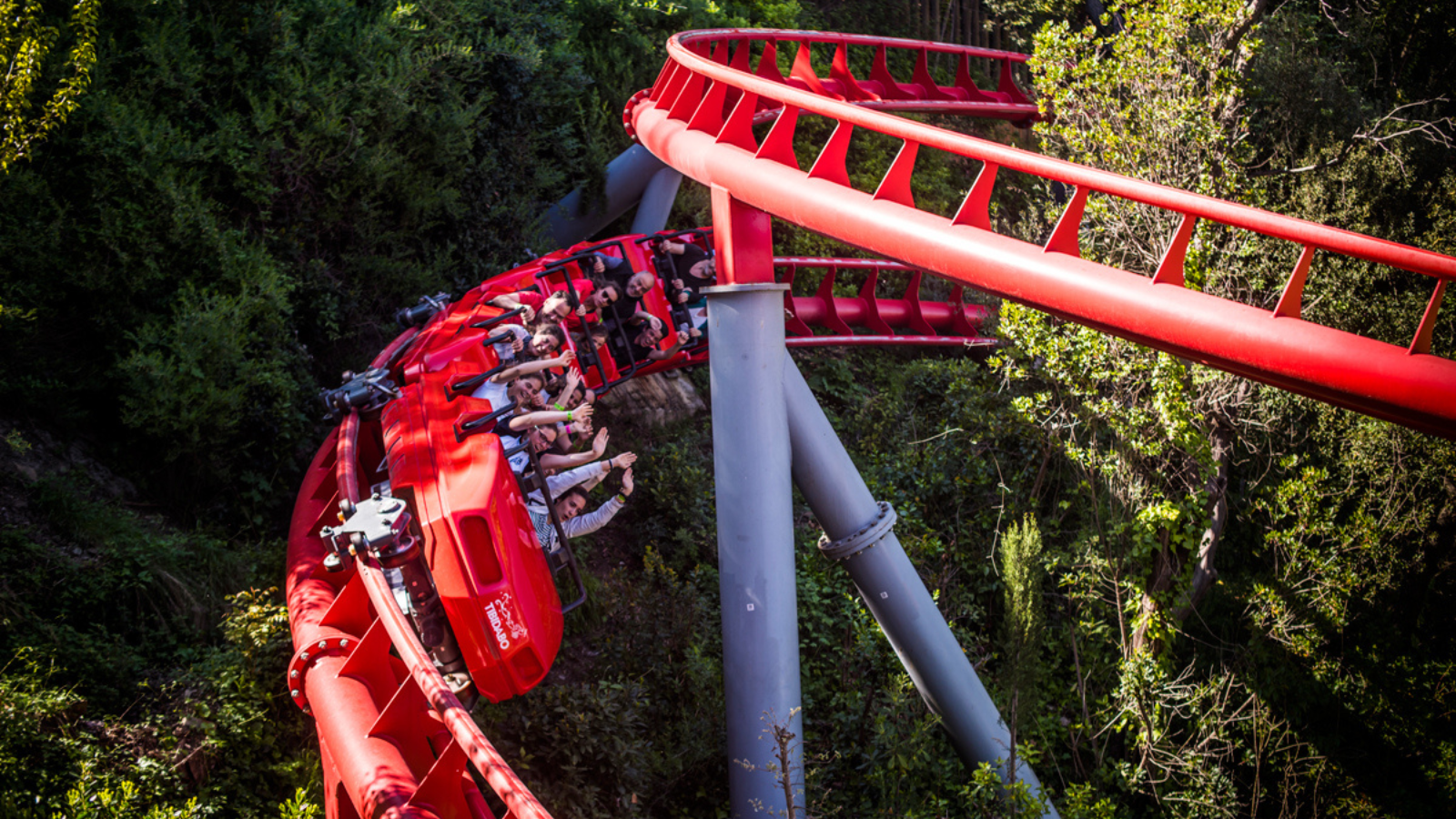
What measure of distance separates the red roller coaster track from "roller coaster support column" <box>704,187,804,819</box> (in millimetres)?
153

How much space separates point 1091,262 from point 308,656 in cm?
460

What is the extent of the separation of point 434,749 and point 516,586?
1.00 m

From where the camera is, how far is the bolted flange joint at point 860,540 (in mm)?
6578

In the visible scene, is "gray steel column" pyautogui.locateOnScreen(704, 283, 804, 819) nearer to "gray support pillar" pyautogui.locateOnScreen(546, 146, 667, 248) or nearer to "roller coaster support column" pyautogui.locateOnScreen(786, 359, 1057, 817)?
"roller coaster support column" pyautogui.locateOnScreen(786, 359, 1057, 817)

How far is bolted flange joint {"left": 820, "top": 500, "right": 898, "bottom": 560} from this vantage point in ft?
21.6

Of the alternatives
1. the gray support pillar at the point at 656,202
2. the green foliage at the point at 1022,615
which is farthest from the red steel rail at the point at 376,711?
the gray support pillar at the point at 656,202

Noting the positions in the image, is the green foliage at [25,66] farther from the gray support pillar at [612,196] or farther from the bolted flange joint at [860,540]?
the gray support pillar at [612,196]

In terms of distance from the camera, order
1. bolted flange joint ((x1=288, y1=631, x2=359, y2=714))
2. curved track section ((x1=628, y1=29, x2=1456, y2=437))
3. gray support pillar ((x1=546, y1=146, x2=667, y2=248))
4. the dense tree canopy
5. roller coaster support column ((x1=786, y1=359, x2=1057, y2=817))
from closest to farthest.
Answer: curved track section ((x1=628, y1=29, x2=1456, y2=437)), bolted flange joint ((x1=288, y1=631, x2=359, y2=714)), the dense tree canopy, roller coaster support column ((x1=786, y1=359, x2=1057, y2=817)), gray support pillar ((x1=546, y1=146, x2=667, y2=248))

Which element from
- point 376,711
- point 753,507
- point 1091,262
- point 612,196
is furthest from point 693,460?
point 1091,262

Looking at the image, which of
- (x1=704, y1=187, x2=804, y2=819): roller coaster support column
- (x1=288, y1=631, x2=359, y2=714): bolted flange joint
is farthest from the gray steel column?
(x1=288, y1=631, x2=359, y2=714): bolted flange joint

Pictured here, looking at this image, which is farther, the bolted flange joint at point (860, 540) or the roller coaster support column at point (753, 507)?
the bolted flange joint at point (860, 540)

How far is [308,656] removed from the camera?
4.94 metres

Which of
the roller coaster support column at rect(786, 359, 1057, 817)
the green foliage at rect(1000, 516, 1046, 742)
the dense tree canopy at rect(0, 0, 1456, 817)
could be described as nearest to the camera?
the dense tree canopy at rect(0, 0, 1456, 817)

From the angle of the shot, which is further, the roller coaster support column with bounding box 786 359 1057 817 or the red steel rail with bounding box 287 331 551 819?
the roller coaster support column with bounding box 786 359 1057 817
